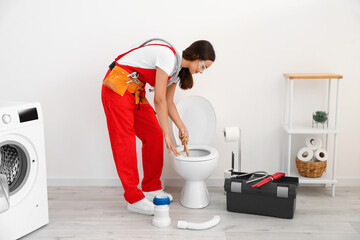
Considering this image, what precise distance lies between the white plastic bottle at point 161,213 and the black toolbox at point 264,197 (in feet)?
1.39

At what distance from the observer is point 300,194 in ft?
9.46

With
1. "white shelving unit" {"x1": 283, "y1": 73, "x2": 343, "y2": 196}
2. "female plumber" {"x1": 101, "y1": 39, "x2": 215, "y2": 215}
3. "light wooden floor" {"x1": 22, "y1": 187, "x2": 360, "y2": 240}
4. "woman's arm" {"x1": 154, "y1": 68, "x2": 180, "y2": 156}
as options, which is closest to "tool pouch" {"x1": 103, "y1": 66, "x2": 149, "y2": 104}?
"female plumber" {"x1": 101, "y1": 39, "x2": 215, "y2": 215}

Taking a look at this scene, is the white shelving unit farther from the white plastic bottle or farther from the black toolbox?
the white plastic bottle

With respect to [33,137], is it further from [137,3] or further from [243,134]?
[243,134]

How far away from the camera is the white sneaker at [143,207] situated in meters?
2.51

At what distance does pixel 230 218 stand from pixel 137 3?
64.1 inches

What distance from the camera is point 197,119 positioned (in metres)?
2.87

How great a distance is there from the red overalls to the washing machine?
422mm

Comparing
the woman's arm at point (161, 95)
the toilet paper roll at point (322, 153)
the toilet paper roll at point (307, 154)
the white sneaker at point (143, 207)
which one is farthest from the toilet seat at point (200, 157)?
the toilet paper roll at point (322, 153)

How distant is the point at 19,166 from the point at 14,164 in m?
0.03

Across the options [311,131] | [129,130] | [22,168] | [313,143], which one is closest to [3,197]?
[22,168]

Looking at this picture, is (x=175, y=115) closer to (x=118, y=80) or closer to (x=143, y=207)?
(x=118, y=80)

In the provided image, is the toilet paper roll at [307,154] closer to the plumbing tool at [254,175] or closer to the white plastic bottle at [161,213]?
the plumbing tool at [254,175]


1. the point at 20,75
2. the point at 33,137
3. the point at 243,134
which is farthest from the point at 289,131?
the point at 20,75
